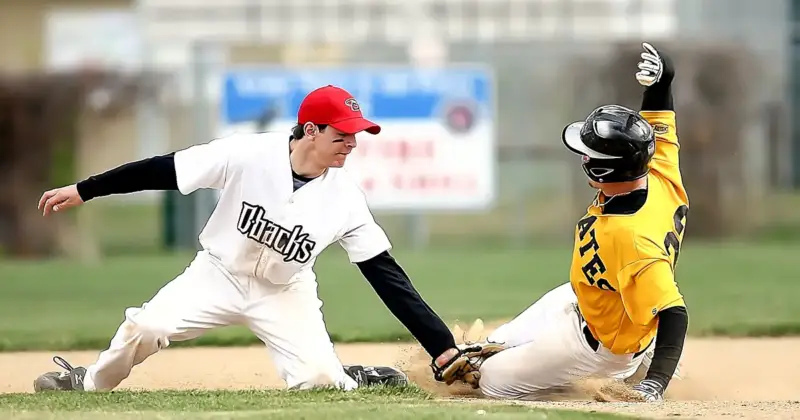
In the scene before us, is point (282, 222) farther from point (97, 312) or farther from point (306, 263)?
point (97, 312)

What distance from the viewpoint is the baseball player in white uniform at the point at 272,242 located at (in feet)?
17.0

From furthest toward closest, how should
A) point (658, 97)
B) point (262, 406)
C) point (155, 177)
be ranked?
point (658, 97)
point (155, 177)
point (262, 406)

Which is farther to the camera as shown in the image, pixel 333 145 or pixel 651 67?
pixel 651 67

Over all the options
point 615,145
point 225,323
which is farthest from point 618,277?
point 225,323

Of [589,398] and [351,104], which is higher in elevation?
[351,104]

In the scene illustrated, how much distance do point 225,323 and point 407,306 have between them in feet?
2.83

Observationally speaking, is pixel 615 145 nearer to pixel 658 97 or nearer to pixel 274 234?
pixel 658 97

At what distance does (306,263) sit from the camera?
542 cm

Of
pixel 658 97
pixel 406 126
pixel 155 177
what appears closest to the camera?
pixel 155 177

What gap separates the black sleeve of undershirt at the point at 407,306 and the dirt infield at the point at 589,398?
1.43 ft

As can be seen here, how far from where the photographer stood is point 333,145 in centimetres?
518

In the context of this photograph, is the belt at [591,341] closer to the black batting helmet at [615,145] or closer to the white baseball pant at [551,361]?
the white baseball pant at [551,361]

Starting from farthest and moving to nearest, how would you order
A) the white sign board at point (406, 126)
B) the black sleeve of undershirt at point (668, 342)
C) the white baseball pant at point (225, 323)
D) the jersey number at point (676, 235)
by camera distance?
the white sign board at point (406, 126) < the white baseball pant at point (225, 323) < the jersey number at point (676, 235) < the black sleeve of undershirt at point (668, 342)

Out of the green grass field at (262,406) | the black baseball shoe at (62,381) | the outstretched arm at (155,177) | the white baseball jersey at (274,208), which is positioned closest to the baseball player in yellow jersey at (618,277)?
the green grass field at (262,406)
